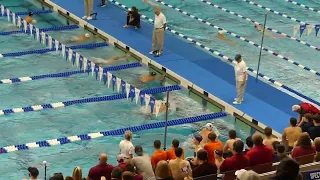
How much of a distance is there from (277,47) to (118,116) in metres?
5.01

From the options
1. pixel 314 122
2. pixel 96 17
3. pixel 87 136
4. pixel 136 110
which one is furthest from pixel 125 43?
pixel 314 122

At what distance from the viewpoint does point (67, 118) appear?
12031 mm

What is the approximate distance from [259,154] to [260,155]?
0.02 meters

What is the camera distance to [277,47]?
1573 centimetres

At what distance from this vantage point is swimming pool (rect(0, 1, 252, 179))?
10719 mm

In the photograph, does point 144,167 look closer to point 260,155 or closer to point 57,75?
point 260,155

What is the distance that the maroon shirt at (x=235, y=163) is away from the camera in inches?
321

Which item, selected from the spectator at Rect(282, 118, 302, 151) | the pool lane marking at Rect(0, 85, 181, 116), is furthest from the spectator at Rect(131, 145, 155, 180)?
the pool lane marking at Rect(0, 85, 181, 116)

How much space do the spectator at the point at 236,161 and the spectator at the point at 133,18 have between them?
8196mm

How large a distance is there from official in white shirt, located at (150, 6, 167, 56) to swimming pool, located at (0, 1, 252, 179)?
55cm

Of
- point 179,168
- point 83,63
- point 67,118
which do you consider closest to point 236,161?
point 179,168

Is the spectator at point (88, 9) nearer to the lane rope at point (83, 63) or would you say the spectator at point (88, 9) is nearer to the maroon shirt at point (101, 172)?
the lane rope at point (83, 63)

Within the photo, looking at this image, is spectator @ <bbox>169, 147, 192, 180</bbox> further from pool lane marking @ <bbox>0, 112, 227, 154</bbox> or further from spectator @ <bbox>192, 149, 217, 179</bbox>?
pool lane marking @ <bbox>0, 112, 227, 154</bbox>

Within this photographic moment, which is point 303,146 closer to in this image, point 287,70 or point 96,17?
point 287,70
